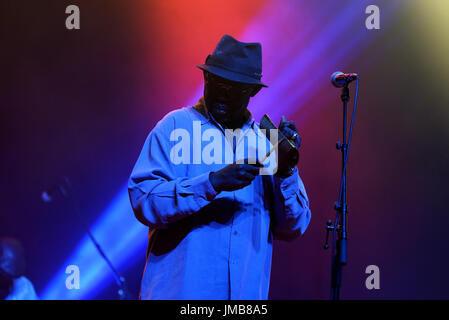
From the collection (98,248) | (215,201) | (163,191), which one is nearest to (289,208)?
(215,201)

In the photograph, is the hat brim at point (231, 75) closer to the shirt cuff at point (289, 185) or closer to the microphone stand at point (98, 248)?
the shirt cuff at point (289, 185)

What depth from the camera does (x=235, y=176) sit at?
174cm

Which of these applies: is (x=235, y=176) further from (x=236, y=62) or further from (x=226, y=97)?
(x=236, y=62)

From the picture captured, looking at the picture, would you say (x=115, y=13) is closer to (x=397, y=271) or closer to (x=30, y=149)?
(x=30, y=149)

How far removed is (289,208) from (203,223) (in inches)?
14.9

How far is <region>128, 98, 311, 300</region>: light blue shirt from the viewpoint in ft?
6.01

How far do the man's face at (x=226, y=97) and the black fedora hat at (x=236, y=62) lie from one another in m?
0.03

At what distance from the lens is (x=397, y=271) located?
364 cm

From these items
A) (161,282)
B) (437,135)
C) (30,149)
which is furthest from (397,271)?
(30,149)

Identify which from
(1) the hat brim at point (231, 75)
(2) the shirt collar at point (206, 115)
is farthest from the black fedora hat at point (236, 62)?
(2) the shirt collar at point (206, 115)

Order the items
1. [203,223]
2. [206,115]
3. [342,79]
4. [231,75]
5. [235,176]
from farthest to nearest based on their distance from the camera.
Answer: [342,79]
[206,115]
[231,75]
[203,223]
[235,176]

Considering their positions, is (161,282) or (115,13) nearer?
(161,282)
